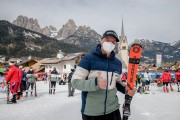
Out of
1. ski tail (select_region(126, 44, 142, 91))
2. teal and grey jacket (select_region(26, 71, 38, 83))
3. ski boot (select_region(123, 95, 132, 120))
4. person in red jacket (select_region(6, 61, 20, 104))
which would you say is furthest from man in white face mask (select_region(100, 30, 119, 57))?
teal and grey jacket (select_region(26, 71, 38, 83))

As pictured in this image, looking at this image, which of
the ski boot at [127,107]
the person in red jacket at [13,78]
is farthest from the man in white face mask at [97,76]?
the person in red jacket at [13,78]

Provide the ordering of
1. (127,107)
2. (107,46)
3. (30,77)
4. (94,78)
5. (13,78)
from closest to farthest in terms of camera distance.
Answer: (94,78) < (107,46) < (127,107) < (13,78) < (30,77)

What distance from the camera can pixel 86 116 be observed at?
10.6 ft

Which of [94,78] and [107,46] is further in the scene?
[107,46]

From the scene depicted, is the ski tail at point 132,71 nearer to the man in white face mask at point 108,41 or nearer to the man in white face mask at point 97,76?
the man in white face mask at point 97,76


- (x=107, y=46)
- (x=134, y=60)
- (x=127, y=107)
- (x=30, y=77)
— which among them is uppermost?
(x=107, y=46)

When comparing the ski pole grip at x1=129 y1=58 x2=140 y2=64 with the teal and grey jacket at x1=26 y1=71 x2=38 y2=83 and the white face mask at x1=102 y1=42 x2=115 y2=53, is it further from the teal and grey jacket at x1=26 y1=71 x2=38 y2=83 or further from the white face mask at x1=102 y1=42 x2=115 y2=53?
the teal and grey jacket at x1=26 y1=71 x2=38 y2=83

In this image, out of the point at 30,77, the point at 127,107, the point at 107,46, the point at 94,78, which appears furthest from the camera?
the point at 30,77

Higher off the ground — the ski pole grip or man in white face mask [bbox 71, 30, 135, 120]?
the ski pole grip

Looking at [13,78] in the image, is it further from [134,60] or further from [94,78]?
[94,78]

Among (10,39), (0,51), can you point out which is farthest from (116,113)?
(10,39)

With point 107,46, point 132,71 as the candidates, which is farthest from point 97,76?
point 132,71

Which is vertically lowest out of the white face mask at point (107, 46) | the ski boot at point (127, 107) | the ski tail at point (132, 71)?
the ski boot at point (127, 107)

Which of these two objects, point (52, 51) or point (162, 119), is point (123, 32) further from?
point (162, 119)
